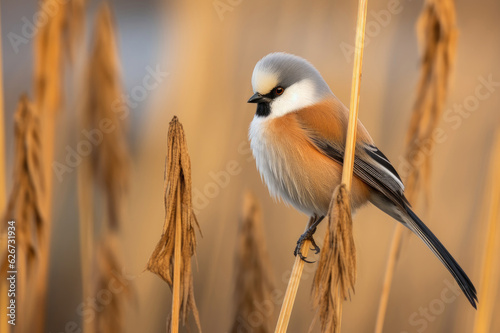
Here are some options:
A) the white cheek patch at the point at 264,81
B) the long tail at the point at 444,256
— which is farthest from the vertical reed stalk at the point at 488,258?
the white cheek patch at the point at 264,81

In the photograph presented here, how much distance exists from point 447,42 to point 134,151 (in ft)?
5.37

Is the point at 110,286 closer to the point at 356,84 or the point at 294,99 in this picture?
the point at 294,99

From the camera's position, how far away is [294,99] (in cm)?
191

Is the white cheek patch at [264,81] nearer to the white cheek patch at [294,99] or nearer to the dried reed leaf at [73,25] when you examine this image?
the white cheek patch at [294,99]

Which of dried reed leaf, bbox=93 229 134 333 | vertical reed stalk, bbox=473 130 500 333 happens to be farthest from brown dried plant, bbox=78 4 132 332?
vertical reed stalk, bbox=473 130 500 333

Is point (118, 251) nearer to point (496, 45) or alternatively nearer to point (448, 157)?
point (448, 157)

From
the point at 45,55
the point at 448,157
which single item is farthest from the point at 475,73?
the point at 45,55

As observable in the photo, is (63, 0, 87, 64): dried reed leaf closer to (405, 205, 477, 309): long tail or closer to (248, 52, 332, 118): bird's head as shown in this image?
(248, 52, 332, 118): bird's head

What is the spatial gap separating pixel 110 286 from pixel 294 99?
1033 millimetres

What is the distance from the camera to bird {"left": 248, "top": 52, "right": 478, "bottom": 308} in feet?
5.79

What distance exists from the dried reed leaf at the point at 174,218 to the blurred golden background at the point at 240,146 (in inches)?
46.3

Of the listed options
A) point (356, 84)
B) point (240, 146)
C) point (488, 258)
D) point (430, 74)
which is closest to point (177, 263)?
point (356, 84)

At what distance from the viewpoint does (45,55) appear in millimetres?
1661

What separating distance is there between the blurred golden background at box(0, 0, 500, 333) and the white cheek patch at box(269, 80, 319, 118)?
0.57 meters
